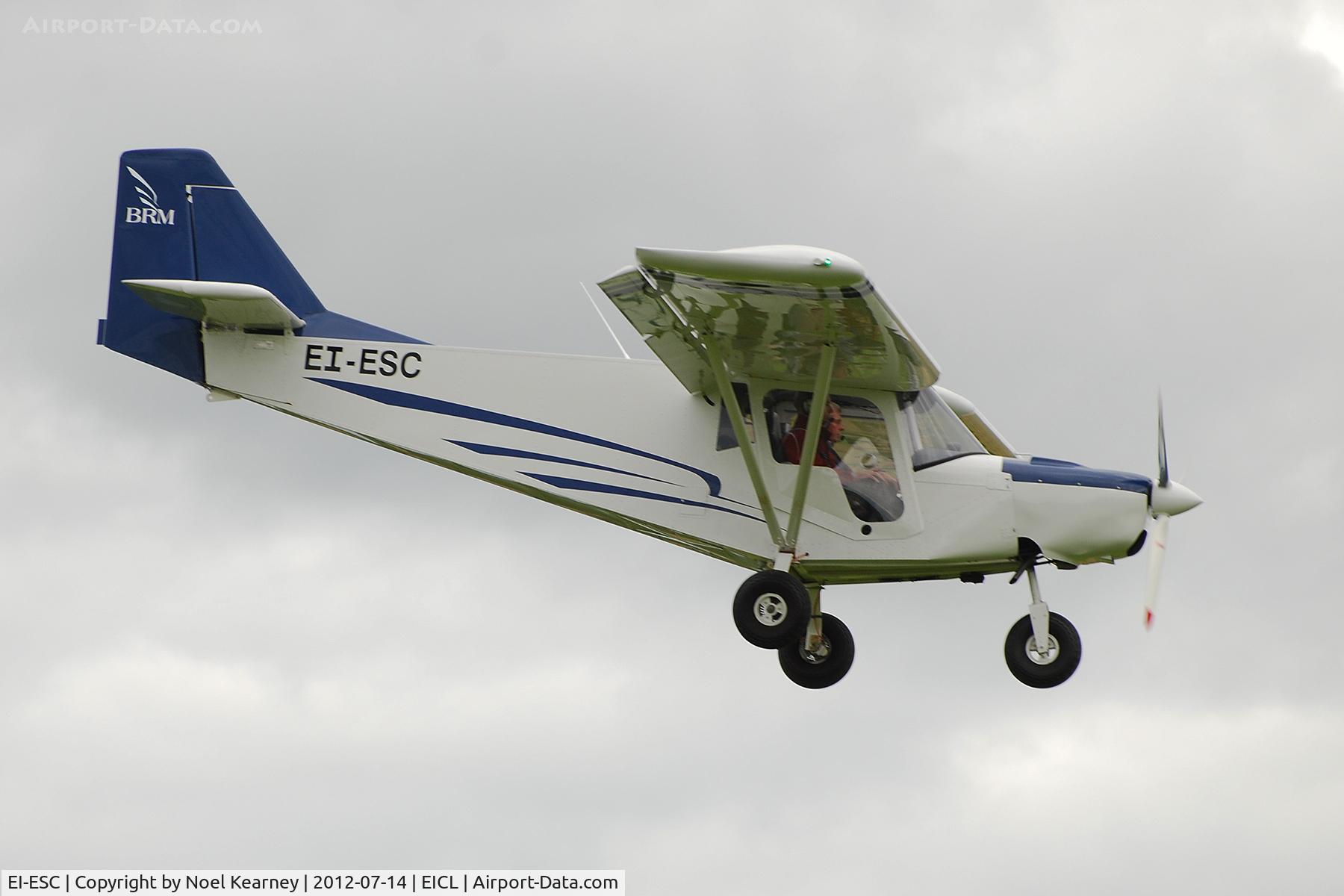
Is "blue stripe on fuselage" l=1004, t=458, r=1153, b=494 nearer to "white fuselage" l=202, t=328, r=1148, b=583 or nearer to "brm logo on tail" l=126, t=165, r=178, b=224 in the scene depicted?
"white fuselage" l=202, t=328, r=1148, b=583

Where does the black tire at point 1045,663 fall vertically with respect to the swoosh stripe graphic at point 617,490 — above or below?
below

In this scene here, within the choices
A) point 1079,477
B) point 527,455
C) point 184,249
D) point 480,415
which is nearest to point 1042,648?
point 1079,477

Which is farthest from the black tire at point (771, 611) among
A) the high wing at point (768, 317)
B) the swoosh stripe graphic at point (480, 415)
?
the high wing at point (768, 317)

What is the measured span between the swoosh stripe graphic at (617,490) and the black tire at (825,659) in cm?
149

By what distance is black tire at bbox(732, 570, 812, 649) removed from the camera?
14.2 m

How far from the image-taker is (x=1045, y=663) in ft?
47.4

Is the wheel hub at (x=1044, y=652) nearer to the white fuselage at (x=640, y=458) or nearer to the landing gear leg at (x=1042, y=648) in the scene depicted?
the landing gear leg at (x=1042, y=648)

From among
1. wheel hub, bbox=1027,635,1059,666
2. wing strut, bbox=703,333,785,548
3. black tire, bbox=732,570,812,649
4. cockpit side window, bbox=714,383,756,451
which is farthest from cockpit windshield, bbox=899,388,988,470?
wheel hub, bbox=1027,635,1059,666

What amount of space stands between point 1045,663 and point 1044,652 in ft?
0.32

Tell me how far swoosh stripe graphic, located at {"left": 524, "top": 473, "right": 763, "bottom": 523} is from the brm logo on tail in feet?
14.8

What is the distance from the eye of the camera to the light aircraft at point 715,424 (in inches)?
561

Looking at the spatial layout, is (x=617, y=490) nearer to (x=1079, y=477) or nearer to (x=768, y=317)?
(x=768, y=317)

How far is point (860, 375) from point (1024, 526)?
1.97 metres

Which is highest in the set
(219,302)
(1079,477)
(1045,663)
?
(219,302)
